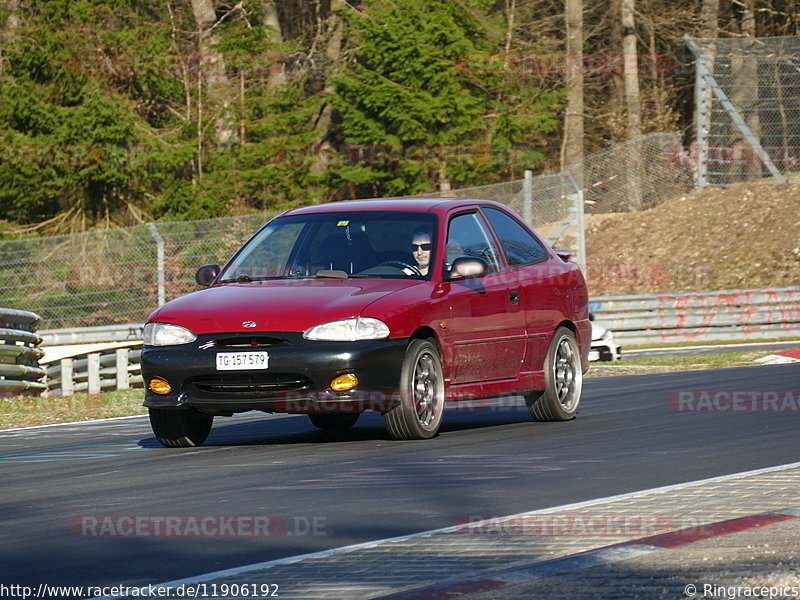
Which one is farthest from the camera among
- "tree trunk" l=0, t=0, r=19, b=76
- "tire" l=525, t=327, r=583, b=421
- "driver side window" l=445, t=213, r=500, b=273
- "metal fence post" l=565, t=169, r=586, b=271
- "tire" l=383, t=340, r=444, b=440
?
"tree trunk" l=0, t=0, r=19, b=76

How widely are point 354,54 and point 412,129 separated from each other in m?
4.76

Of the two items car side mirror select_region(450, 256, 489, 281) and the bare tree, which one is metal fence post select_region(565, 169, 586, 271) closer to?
car side mirror select_region(450, 256, 489, 281)

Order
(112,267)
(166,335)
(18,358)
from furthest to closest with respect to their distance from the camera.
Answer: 1. (112,267)
2. (18,358)
3. (166,335)

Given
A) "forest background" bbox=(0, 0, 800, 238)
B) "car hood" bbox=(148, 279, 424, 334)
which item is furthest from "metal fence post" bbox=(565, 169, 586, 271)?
"car hood" bbox=(148, 279, 424, 334)

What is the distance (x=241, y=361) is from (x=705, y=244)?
28.5m

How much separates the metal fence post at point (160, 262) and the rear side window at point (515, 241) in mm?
12203

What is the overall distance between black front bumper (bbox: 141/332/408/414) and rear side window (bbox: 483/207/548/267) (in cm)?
209

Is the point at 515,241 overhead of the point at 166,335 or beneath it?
overhead

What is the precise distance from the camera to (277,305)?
32.3 feet

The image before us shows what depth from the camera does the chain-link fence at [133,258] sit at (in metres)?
23.7

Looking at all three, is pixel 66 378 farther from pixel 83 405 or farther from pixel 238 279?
pixel 238 279

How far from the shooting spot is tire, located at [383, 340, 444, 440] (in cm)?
983

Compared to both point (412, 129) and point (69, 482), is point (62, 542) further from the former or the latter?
point (412, 129)

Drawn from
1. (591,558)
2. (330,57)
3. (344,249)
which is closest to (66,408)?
(344,249)
